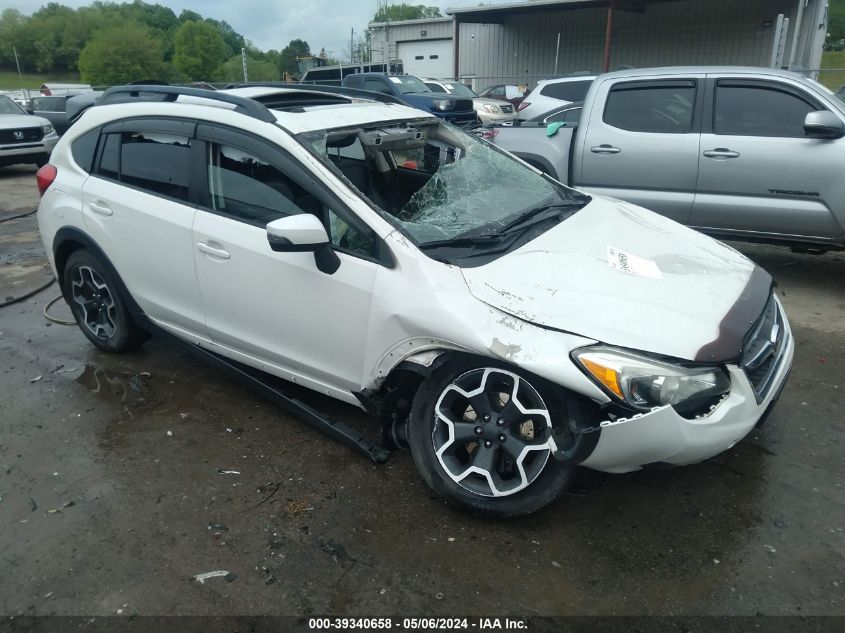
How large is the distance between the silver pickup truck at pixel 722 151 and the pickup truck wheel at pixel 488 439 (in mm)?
3812

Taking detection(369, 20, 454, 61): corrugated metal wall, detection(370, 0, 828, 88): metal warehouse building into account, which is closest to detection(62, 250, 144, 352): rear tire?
detection(370, 0, 828, 88): metal warehouse building

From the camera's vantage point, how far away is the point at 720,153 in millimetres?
5547

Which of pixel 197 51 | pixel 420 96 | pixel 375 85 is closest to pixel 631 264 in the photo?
pixel 420 96

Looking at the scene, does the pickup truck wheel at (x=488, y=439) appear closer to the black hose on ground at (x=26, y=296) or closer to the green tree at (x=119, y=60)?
the black hose on ground at (x=26, y=296)

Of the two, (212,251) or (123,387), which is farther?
(123,387)

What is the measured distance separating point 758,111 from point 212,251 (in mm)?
4621

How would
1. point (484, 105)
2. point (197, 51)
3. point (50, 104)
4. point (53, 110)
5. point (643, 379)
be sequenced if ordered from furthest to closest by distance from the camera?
1. point (197, 51)
2. point (484, 105)
3. point (50, 104)
4. point (53, 110)
5. point (643, 379)

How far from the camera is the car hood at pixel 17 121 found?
41.5 feet

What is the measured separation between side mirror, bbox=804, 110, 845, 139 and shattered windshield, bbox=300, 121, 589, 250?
7.81 ft

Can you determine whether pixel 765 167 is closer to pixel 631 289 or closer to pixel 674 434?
pixel 631 289

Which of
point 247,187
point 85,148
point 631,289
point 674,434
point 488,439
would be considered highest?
point 85,148

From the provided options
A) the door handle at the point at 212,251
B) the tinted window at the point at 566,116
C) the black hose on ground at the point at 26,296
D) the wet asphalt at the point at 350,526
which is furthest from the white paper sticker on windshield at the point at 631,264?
the tinted window at the point at 566,116

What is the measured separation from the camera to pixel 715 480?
3.03 m

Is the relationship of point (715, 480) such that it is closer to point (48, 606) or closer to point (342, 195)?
point (342, 195)
